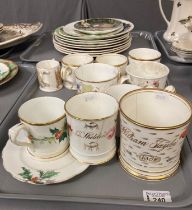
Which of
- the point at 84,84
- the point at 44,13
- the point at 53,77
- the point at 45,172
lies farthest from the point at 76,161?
the point at 44,13

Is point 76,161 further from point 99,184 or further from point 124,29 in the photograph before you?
point 124,29

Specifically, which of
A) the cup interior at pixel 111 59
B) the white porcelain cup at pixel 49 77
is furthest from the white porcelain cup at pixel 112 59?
the white porcelain cup at pixel 49 77

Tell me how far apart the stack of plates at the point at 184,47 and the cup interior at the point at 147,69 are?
17 cm

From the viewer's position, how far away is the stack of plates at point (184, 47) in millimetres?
687

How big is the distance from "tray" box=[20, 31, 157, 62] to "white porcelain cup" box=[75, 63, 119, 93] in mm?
212

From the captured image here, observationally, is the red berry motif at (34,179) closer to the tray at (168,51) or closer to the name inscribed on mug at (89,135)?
the name inscribed on mug at (89,135)

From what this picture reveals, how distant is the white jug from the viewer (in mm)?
731

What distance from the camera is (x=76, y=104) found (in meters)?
0.45

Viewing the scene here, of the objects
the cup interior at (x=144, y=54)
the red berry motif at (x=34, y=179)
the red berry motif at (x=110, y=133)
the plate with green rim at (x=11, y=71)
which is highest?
the cup interior at (x=144, y=54)

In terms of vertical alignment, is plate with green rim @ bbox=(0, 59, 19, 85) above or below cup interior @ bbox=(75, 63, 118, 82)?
below


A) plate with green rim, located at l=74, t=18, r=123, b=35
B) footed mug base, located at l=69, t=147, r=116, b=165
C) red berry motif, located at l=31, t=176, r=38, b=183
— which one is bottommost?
red berry motif, located at l=31, t=176, r=38, b=183

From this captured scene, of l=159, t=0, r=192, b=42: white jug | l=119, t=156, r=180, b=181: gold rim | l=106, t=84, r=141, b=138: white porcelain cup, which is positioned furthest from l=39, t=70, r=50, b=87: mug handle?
l=159, t=0, r=192, b=42: white jug

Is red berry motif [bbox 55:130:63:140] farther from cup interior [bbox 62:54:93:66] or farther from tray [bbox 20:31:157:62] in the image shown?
tray [bbox 20:31:157:62]

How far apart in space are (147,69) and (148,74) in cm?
2
